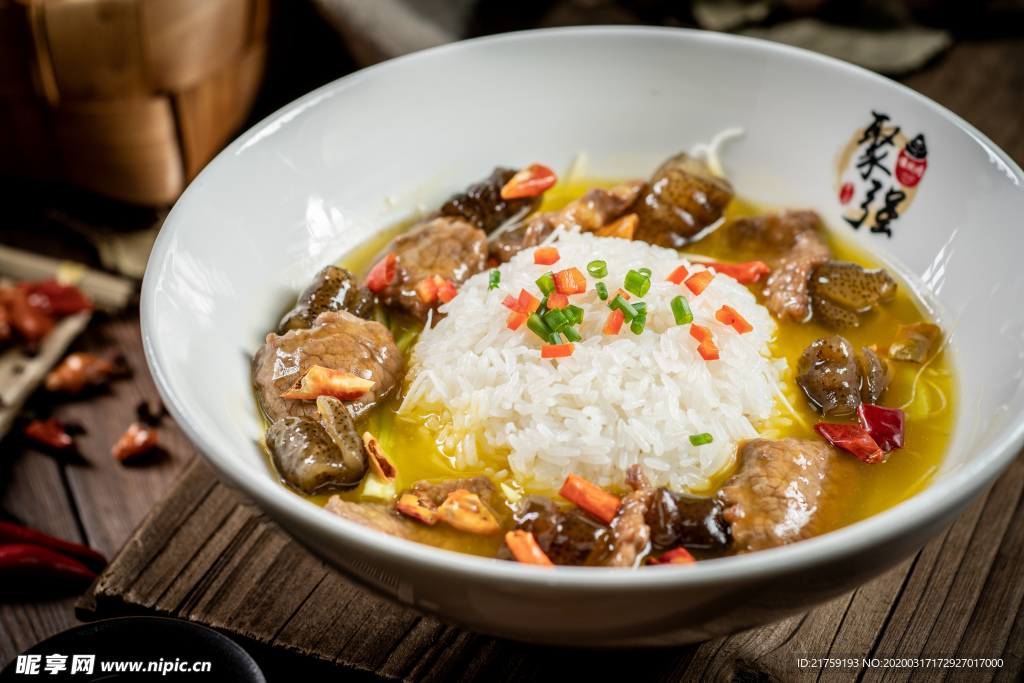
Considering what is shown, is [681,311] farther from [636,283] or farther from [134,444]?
[134,444]

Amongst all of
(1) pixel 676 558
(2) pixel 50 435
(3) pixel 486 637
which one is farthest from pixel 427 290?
(2) pixel 50 435

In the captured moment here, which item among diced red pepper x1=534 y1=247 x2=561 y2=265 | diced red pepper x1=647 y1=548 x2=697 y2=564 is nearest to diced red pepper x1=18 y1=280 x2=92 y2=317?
diced red pepper x1=534 y1=247 x2=561 y2=265

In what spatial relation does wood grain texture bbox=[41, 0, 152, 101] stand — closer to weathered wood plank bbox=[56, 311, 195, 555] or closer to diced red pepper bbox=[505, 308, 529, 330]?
weathered wood plank bbox=[56, 311, 195, 555]

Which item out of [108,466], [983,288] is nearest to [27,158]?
[108,466]

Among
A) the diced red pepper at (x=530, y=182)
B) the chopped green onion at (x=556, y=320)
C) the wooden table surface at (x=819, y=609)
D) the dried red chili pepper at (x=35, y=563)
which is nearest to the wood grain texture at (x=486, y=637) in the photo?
the wooden table surface at (x=819, y=609)

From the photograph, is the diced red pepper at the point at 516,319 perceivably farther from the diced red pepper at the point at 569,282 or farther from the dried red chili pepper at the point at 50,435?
the dried red chili pepper at the point at 50,435

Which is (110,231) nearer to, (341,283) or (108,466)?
(108,466)
